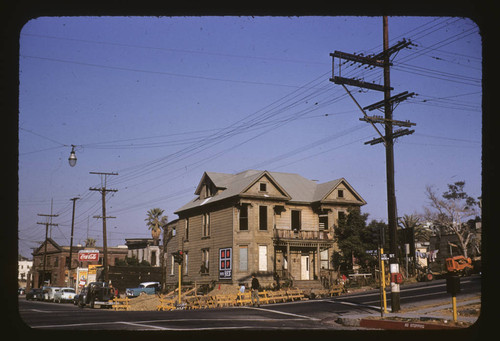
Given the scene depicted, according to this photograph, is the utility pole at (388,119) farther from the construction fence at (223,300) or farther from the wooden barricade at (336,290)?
the wooden barricade at (336,290)

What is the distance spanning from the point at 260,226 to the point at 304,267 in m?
5.19

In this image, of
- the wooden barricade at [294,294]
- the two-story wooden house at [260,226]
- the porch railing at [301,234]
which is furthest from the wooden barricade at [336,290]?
the porch railing at [301,234]

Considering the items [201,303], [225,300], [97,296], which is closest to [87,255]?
[97,296]

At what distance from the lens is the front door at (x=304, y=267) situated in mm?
41350

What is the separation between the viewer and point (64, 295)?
4834 centimetres

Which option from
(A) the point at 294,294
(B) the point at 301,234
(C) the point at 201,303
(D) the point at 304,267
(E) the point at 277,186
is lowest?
(C) the point at 201,303

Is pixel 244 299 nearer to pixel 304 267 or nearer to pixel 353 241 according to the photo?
pixel 304 267

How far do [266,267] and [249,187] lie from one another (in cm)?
635

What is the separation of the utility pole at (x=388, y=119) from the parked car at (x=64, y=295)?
36700 mm

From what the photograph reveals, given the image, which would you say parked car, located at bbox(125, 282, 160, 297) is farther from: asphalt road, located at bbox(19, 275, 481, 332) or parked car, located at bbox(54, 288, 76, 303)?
asphalt road, located at bbox(19, 275, 481, 332)
